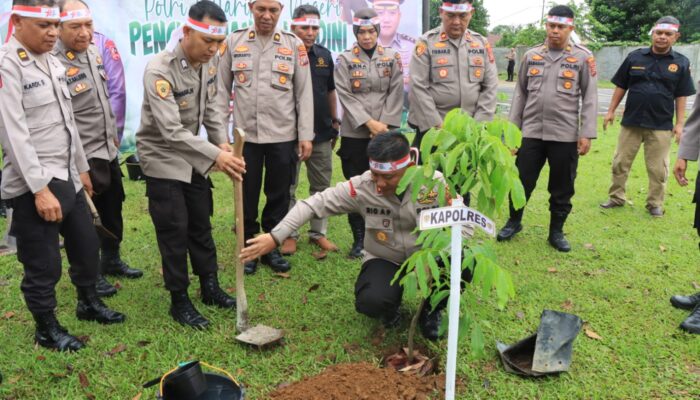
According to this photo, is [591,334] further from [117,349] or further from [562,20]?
[117,349]

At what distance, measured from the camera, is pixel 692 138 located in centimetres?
385

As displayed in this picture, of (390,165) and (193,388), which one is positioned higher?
(390,165)

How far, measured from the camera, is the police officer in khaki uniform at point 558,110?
16.0 feet

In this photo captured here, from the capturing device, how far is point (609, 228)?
5.72m

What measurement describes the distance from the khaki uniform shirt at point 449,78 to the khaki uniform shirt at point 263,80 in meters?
1.04

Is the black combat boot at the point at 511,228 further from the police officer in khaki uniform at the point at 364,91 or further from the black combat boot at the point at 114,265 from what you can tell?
the black combat boot at the point at 114,265

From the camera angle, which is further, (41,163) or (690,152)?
(690,152)

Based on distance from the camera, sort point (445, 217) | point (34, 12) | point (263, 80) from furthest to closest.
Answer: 1. point (263, 80)
2. point (34, 12)
3. point (445, 217)

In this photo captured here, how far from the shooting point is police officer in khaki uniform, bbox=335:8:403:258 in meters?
4.79

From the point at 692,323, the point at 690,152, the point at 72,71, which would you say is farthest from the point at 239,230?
the point at 690,152

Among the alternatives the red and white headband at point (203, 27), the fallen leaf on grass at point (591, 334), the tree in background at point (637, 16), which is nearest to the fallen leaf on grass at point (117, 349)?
the red and white headband at point (203, 27)

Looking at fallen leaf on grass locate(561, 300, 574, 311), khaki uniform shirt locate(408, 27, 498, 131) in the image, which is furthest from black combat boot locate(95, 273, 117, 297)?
fallen leaf on grass locate(561, 300, 574, 311)

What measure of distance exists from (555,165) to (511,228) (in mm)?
739

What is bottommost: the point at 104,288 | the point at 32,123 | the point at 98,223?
the point at 104,288
